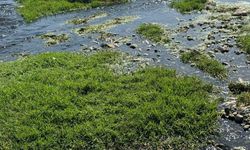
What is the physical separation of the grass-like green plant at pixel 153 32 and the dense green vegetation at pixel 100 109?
715 cm

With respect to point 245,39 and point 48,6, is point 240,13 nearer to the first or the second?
point 245,39

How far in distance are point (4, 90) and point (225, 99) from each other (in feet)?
40.5

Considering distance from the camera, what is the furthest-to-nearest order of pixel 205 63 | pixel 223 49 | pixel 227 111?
1. pixel 223 49
2. pixel 205 63
3. pixel 227 111

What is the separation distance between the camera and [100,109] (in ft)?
68.6

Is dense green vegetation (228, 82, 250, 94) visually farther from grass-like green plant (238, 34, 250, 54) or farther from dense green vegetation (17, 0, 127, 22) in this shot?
dense green vegetation (17, 0, 127, 22)

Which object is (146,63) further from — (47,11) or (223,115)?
(47,11)

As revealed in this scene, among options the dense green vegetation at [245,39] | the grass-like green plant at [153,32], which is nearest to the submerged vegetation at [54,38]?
the grass-like green plant at [153,32]

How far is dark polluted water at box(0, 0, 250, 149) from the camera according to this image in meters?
24.1

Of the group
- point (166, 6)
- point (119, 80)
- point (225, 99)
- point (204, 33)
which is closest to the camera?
point (225, 99)

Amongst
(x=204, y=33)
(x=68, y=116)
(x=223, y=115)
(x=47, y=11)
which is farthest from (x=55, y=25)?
(x=223, y=115)

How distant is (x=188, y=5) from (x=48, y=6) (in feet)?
54.4

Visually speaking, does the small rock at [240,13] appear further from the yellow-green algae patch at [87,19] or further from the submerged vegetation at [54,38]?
the submerged vegetation at [54,38]

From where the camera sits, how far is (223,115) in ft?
66.3

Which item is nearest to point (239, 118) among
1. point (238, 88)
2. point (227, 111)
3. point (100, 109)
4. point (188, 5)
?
point (227, 111)
